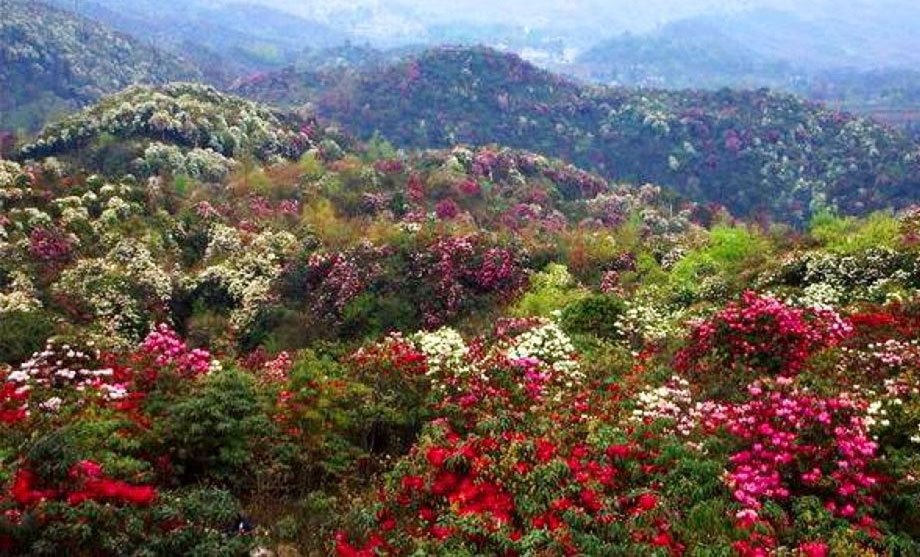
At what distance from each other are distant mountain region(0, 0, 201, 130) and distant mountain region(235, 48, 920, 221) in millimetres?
29847

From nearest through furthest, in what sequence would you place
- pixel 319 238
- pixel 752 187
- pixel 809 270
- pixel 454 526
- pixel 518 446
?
pixel 454 526
pixel 518 446
pixel 809 270
pixel 319 238
pixel 752 187

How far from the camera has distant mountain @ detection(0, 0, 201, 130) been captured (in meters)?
129

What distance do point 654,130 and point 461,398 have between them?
370 feet

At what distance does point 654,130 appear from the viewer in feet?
410

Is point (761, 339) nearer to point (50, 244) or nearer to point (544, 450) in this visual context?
point (544, 450)

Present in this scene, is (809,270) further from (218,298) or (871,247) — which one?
→ (218,298)

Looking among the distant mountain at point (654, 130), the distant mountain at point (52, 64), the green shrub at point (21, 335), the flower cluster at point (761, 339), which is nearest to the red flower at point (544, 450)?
the flower cluster at point (761, 339)

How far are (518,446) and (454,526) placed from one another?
2321 mm

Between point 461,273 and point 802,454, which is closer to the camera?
point 802,454

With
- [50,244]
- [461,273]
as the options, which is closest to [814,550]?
[461,273]

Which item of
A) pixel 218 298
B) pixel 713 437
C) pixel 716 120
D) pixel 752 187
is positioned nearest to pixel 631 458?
pixel 713 437

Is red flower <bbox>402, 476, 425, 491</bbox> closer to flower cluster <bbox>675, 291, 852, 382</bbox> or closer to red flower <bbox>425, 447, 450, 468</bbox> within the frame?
red flower <bbox>425, 447, 450, 468</bbox>

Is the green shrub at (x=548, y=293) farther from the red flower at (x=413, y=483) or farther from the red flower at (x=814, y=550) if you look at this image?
the red flower at (x=814, y=550)

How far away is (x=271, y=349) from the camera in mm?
30375
